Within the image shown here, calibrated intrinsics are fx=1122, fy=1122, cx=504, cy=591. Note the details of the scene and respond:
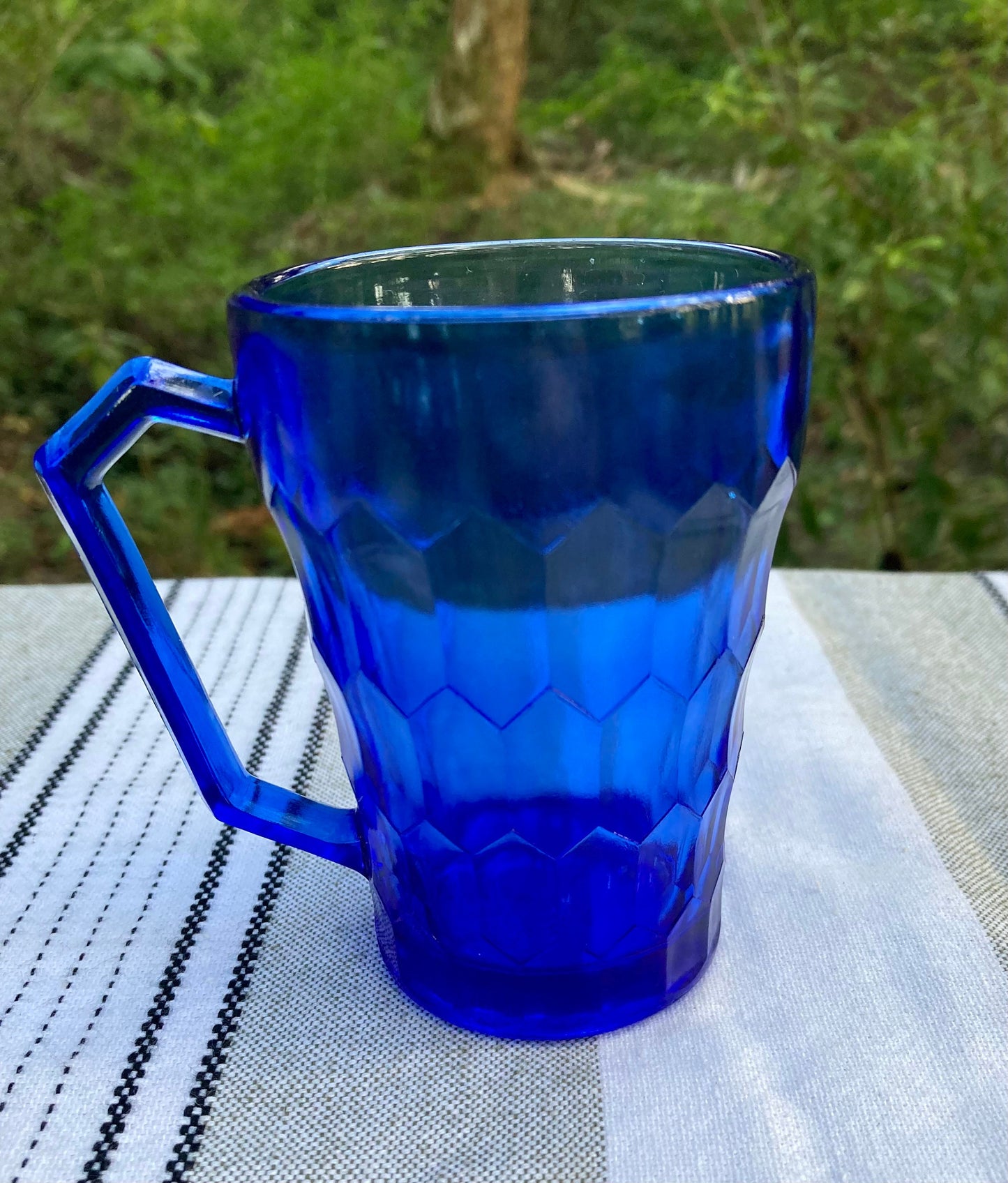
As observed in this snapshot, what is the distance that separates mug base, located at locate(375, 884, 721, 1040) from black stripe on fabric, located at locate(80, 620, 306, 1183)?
0.27 ft

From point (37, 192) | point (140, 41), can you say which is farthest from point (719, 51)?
point (37, 192)

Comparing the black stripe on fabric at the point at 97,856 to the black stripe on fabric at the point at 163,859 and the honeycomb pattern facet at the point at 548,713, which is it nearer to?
the black stripe on fabric at the point at 163,859

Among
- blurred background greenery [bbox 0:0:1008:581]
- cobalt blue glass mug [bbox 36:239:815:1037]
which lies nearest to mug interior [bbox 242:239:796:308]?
cobalt blue glass mug [bbox 36:239:815:1037]

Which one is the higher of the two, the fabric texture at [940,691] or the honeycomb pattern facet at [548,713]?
the honeycomb pattern facet at [548,713]

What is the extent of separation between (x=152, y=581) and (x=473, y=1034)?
174mm

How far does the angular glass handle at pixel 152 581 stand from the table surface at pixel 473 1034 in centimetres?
5

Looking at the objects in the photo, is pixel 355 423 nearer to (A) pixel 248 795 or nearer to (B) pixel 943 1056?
(A) pixel 248 795

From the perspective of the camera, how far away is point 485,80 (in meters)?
1.36

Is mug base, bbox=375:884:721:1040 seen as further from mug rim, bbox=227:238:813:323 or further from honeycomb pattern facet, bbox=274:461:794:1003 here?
mug rim, bbox=227:238:813:323

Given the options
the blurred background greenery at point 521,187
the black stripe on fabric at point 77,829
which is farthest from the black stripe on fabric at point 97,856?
the blurred background greenery at point 521,187

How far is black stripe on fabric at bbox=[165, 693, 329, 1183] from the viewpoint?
0.31m

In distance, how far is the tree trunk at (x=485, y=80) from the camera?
1.32 m

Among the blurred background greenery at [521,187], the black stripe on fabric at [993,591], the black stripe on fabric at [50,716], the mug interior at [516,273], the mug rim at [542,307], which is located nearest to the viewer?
the mug rim at [542,307]

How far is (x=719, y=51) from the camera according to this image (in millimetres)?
1286
